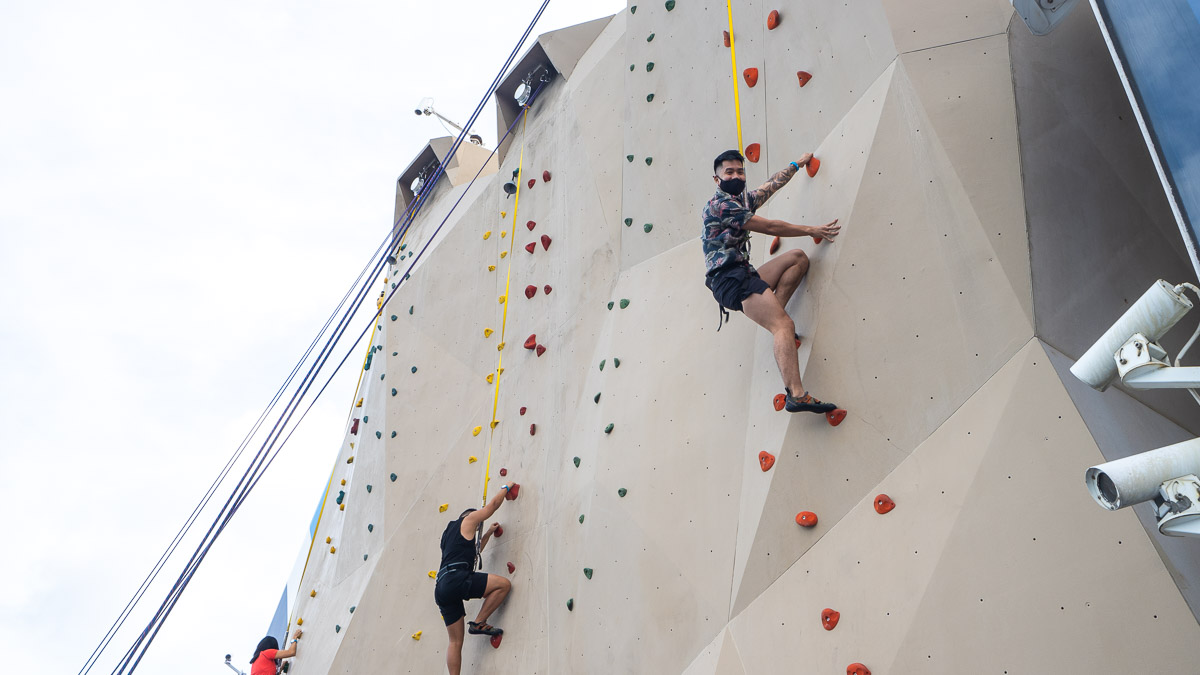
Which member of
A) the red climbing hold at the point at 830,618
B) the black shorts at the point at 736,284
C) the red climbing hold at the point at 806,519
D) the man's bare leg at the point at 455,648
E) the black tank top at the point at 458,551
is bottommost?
the red climbing hold at the point at 830,618

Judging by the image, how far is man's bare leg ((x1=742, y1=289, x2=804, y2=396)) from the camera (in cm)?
348

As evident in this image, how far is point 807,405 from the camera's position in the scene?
3438 millimetres

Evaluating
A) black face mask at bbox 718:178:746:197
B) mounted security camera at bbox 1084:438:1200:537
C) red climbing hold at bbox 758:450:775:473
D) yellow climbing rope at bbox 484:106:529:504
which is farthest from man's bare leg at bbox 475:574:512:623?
mounted security camera at bbox 1084:438:1200:537

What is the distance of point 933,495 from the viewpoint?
122 inches

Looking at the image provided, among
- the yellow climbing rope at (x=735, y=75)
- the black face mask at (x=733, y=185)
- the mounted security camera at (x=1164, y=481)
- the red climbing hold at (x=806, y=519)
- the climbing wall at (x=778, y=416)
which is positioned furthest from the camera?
the yellow climbing rope at (x=735, y=75)

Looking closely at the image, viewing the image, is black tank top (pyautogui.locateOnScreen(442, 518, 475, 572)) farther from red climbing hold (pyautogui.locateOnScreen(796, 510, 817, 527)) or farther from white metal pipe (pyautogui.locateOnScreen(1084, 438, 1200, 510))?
white metal pipe (pyautogui.locateOnScreen(1084, 438, 1200, 510))

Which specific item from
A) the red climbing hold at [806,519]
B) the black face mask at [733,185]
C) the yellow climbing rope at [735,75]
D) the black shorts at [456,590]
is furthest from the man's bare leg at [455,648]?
the yellow climbing rope at [735,75]

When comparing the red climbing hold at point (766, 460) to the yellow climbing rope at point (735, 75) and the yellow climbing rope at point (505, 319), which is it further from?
the yellow climbing rope at point (505, 319)

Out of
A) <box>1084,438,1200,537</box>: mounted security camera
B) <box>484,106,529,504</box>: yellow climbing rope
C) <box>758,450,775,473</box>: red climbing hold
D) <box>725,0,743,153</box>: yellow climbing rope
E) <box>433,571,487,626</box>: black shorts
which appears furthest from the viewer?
<box>484,106,529,504</box>: yellow climbing rope

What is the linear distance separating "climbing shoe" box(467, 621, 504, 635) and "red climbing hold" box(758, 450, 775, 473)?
201 centimetres

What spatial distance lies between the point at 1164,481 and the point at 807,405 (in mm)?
1399

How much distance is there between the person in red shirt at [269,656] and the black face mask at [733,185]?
4948 mm

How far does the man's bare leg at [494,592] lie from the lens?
197 inches

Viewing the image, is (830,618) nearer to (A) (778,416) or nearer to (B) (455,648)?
(A) (778,416)
